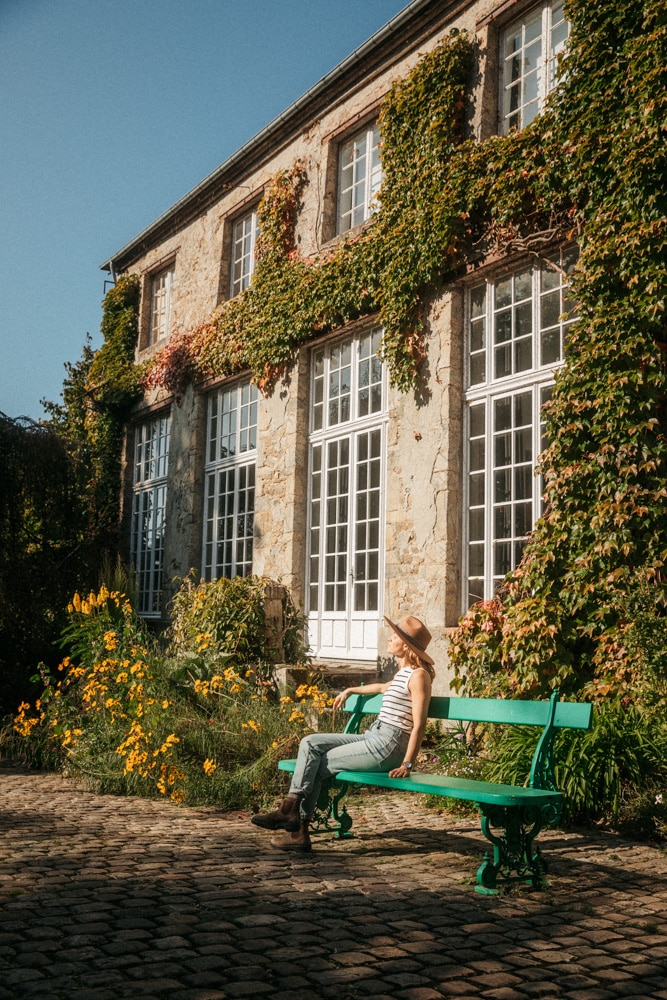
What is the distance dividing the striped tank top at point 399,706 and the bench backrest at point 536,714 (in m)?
0.32

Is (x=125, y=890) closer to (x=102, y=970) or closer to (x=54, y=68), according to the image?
(x=102, y=970)

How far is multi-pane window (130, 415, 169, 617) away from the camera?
15.2 meters

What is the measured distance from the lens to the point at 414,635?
553cm

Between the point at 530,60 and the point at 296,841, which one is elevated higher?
the point at 530,60

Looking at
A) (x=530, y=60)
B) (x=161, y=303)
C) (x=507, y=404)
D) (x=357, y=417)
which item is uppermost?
(x=530, y=60)

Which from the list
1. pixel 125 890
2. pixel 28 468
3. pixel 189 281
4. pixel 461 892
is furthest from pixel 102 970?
pixel 189 281

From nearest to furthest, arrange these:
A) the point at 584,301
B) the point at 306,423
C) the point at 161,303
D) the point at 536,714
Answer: the point at 536,714, the point at 584,301, the point at 306,423, the point at 161,303

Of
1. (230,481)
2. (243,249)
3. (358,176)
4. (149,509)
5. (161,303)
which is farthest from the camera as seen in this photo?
(161,303)

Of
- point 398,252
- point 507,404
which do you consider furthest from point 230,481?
point 507,404

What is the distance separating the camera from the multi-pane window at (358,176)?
37.2 ft

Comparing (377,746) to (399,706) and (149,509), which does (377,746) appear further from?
(149,509)

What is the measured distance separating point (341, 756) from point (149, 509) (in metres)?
10.9

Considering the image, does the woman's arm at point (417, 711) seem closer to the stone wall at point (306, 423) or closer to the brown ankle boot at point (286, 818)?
the brown ankle boot at point (286, 818)

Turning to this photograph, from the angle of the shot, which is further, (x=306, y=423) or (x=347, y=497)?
(x=306, y=423)
